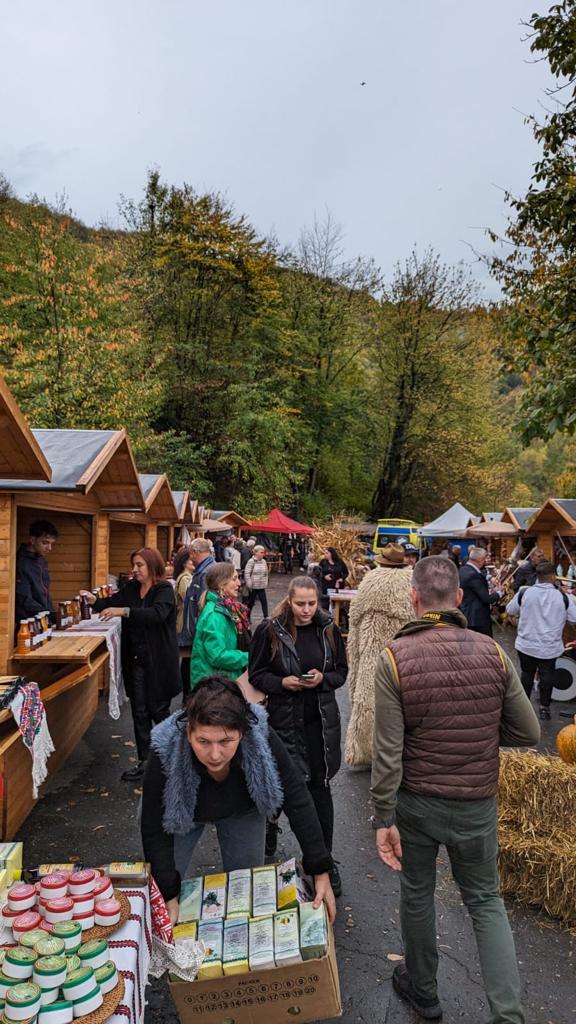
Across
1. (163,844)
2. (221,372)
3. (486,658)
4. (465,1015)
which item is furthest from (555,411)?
(221,372)

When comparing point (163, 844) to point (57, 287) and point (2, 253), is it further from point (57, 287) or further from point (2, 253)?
point (2, 253)

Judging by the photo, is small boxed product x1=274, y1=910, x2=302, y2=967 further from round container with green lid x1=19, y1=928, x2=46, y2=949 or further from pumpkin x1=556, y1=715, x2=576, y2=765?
pumpkin x1=556, y1=715, x2=576, y2=765

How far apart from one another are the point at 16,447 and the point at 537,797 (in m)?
4.16

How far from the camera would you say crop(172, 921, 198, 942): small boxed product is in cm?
244

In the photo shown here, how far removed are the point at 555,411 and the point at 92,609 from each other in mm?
5447

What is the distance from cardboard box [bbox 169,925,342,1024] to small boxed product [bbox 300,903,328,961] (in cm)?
3

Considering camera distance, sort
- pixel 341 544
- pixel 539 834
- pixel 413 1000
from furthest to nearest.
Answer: pixel 341 544
pixel 539 834
pixel 413 1000

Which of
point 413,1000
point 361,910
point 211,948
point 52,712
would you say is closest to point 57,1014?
point 211,948

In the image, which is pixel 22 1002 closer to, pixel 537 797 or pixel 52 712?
pixel 537 797

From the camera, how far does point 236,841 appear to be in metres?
2.89

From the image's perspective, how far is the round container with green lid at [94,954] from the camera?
1951mm

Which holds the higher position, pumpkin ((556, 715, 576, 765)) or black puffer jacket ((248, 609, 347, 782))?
black puffer jacket ((248, 609, 347, 782))

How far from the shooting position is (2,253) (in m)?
22.2

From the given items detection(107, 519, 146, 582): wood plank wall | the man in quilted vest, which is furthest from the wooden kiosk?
detection(107, 519, 146, 582): wood plank wall
